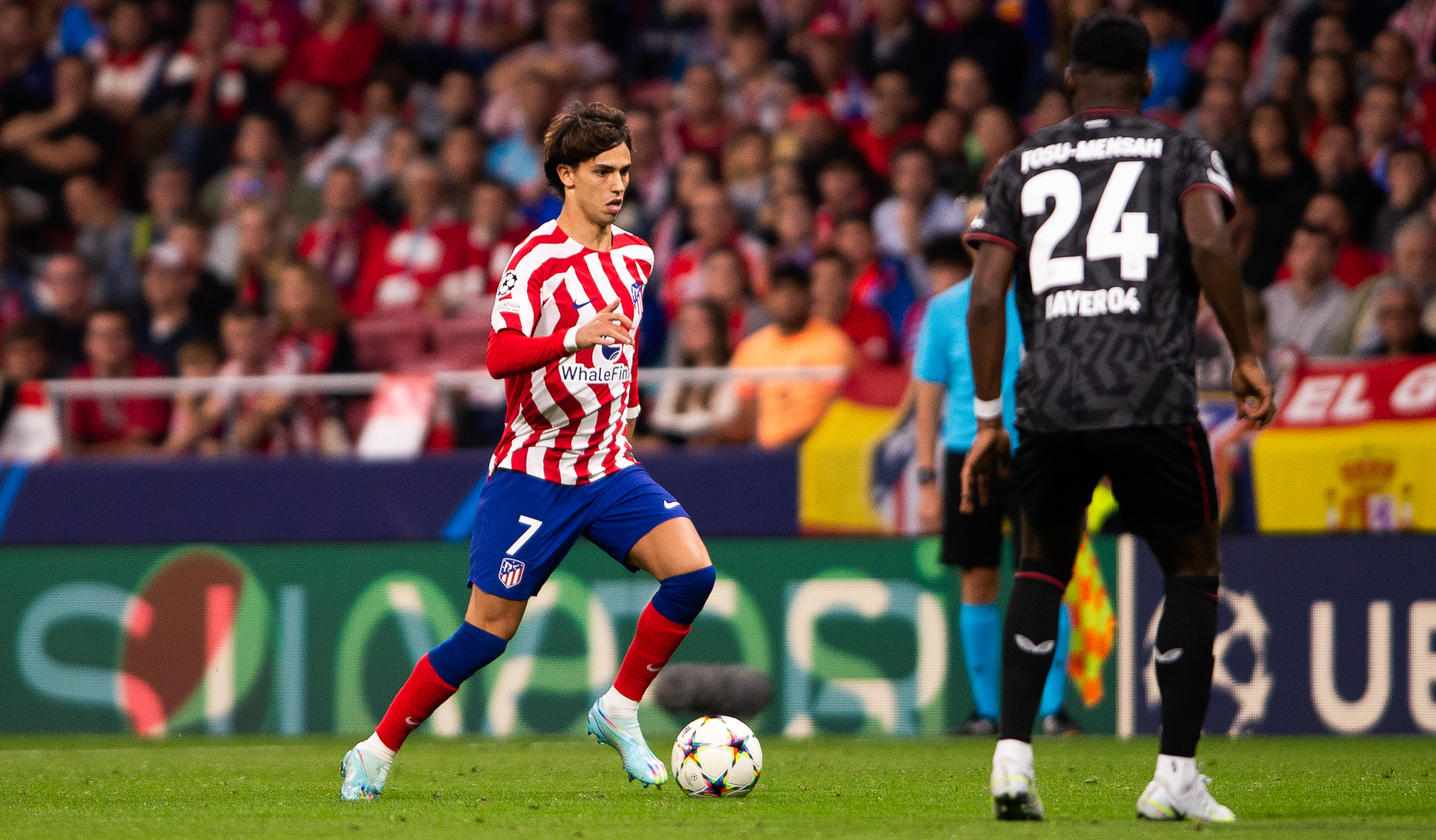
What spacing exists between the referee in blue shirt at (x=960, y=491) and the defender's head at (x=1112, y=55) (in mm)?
3020

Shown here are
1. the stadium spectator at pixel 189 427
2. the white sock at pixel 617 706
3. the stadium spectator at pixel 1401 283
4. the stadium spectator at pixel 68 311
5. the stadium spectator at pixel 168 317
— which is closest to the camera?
the white sock at pixel 617 706

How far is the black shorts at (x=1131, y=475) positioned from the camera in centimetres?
462

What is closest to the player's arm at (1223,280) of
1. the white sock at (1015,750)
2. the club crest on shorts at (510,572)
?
the white sock at (1015,750)

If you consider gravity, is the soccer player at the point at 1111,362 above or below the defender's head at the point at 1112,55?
below

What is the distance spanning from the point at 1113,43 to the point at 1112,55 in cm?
3

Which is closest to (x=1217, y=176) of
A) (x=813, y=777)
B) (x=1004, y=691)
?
(x=1004, y=691)

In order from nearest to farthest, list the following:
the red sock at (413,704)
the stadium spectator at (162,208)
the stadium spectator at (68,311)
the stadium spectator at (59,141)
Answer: the red sock at (413,704), the stadium spectator at (68,311), the stadium spectator at (162,208), the stadium spectator at (59,141)

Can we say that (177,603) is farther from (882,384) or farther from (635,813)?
(635,813)

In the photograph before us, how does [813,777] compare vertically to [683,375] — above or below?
below

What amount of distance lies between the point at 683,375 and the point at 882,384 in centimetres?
104

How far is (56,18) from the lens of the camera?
15.5 metres

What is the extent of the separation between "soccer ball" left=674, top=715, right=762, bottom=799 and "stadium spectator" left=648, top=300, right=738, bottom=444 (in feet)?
13.1

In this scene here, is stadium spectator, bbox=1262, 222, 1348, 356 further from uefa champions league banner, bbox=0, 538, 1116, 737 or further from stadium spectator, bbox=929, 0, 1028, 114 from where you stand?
stadium spectator, bbox=929, 0, 1028, 114

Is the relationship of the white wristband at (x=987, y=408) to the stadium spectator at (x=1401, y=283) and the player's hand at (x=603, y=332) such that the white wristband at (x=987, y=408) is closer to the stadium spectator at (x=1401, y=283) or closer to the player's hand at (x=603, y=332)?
the player's hand at (x=603, y=332)
